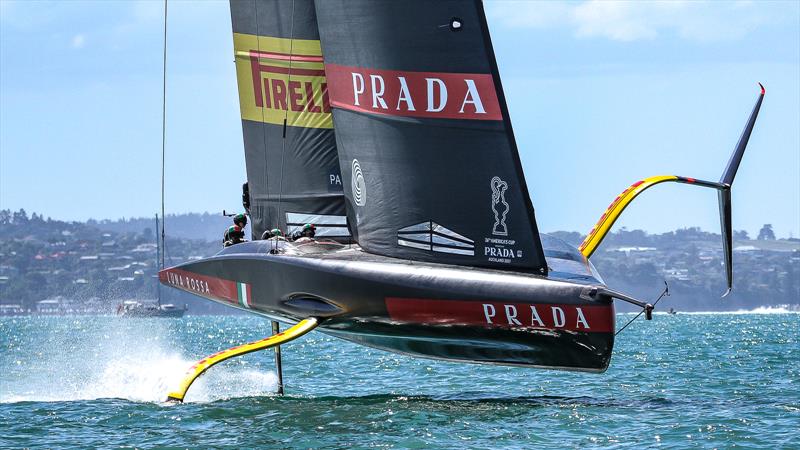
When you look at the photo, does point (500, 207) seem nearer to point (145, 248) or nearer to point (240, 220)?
point (240, 220)

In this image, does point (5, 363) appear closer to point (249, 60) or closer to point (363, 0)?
point (249, 60)

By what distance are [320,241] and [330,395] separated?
6.87 feet

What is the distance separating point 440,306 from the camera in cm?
1221

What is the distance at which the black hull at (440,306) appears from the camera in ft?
39.0

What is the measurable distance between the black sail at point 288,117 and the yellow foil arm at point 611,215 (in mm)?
2699

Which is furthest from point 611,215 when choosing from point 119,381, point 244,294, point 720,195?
point 119,381

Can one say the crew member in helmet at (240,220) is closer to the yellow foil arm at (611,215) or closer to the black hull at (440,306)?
the black hull at (440,306)

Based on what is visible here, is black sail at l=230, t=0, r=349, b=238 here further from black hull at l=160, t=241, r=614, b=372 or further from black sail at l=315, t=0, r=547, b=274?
black sail at l=315, t=0, r=547, b=274

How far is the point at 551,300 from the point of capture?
11.8m

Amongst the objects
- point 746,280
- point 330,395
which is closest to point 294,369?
point 330,395

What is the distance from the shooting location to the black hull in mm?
11891

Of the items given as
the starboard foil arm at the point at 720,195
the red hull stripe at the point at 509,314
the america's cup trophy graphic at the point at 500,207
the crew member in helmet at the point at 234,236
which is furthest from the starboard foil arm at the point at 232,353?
the starboard foil arm at the point at 720,195

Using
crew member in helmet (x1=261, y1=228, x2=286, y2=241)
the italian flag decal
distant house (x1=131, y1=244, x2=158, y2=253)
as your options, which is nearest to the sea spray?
the italian flag decal

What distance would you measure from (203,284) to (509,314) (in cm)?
427
